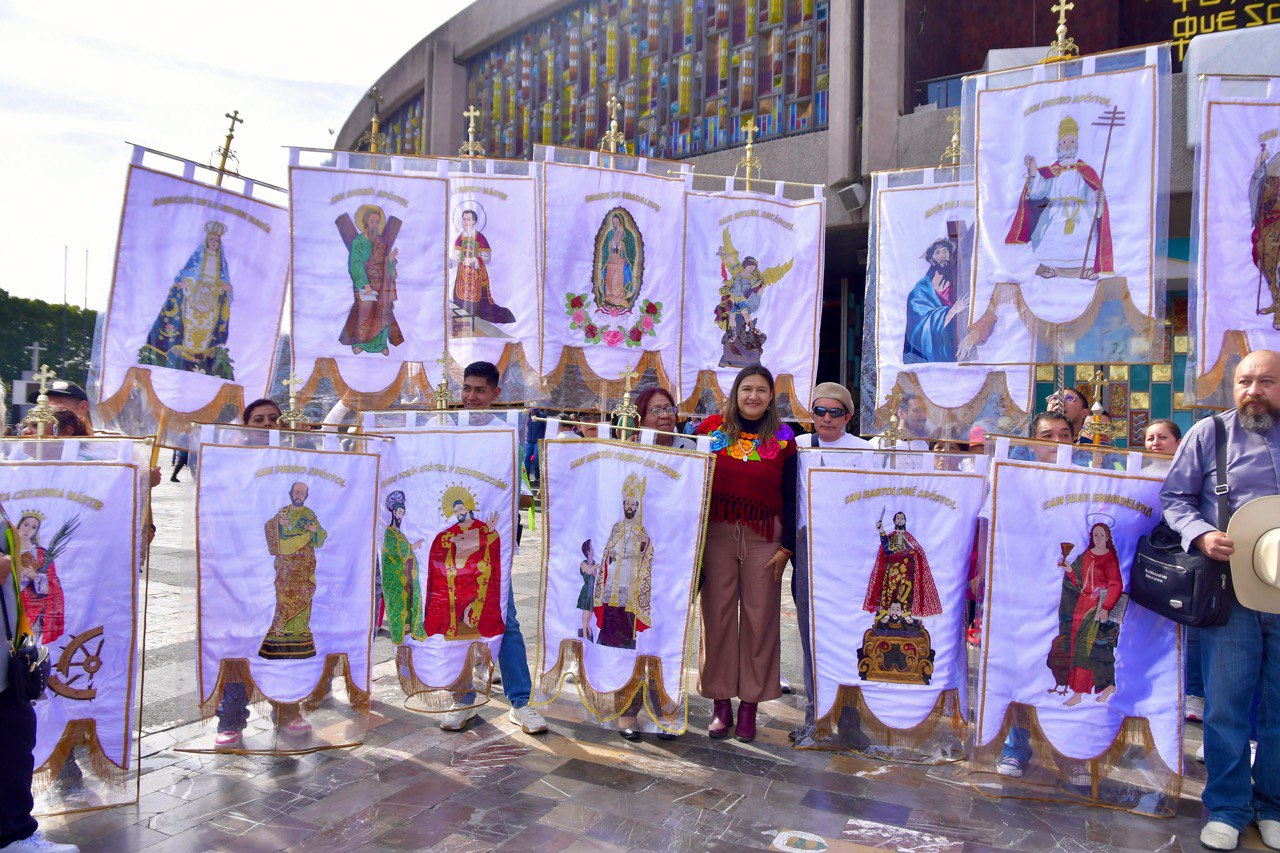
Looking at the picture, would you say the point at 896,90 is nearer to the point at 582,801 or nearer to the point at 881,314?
the point at 881,314

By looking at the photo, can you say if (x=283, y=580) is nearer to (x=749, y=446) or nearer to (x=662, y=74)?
(x=749, y=446)

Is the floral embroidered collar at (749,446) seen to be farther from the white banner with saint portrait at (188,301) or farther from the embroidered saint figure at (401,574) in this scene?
the white banner with saint portrait at (188,301)

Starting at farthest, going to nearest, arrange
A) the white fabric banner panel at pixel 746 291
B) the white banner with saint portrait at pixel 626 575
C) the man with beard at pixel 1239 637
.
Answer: the white fabric banner panel at pixel 746 291 → the white banner with saint portrait at pixel 626 575 → the man with beard at pixel 1239 637

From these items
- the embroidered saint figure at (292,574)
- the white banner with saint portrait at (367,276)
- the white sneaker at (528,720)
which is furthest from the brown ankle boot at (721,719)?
the white banner with saint portrait at (367,276)

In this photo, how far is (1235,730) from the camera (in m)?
3.35

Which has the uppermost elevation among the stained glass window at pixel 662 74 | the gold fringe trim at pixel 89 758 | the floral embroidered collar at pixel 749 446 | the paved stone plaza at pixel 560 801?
the stained glass window at pixel 662 74

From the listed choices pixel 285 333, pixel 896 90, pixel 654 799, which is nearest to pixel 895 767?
pixel 654 799

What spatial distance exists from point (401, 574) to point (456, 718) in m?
0.73

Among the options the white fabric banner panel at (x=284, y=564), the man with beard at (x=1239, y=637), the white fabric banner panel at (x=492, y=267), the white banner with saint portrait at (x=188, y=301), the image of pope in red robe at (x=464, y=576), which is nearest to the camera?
the man with beard at (x=1239, y=637)

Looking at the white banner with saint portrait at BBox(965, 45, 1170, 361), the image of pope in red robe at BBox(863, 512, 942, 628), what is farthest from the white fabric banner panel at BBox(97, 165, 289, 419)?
the white banner with saint portrait at BBox(965, 45, 1170, 361)

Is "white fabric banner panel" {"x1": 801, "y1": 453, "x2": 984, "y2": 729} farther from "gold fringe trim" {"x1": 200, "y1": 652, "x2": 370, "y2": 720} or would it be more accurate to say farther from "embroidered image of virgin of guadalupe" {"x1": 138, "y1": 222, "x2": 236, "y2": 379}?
"embroidered image of virgin of guadalupe" {"x1": 138, "y1": 222, "x2": 236, "y2": 379}

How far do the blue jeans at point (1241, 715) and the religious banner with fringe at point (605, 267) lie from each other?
3.20m

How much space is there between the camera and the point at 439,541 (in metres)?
4.25

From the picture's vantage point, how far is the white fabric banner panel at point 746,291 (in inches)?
221
